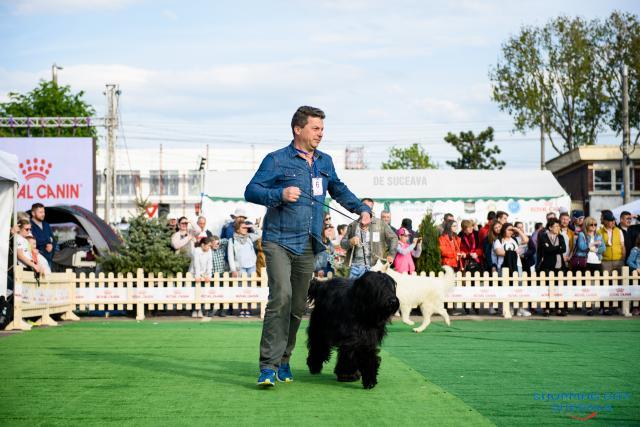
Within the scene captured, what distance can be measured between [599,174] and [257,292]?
3553cm

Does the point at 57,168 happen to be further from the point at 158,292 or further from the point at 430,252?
the point at 430,252

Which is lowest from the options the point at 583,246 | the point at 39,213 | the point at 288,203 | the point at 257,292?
the point at 257,292

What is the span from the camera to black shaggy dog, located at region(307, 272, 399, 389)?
6023 mm

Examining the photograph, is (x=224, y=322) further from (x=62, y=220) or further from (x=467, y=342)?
(x=62, y=220)

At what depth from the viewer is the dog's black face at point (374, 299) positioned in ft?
19.7

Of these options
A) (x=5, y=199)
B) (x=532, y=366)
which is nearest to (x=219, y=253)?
(x=5, y=199)

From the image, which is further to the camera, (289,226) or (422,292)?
(422,292)

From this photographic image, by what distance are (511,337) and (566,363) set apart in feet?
9.33

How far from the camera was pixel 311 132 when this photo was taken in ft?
20.2

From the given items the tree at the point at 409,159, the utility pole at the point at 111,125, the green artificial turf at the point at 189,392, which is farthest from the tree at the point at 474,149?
the green artificial turf at the point at 189,392

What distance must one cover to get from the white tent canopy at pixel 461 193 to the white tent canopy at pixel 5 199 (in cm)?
984

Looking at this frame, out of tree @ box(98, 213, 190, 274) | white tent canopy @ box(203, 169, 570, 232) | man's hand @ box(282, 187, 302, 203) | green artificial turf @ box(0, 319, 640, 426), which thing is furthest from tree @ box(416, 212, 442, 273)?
man's hand @ box(282, 187, 302, 203)

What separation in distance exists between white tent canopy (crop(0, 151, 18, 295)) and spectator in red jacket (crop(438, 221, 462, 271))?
7622mm

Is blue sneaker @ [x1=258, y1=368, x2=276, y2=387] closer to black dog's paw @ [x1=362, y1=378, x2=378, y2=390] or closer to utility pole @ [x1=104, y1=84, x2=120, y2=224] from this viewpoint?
black dog's paw @ [x1=362, y1=378, x2=378, y2=390]
